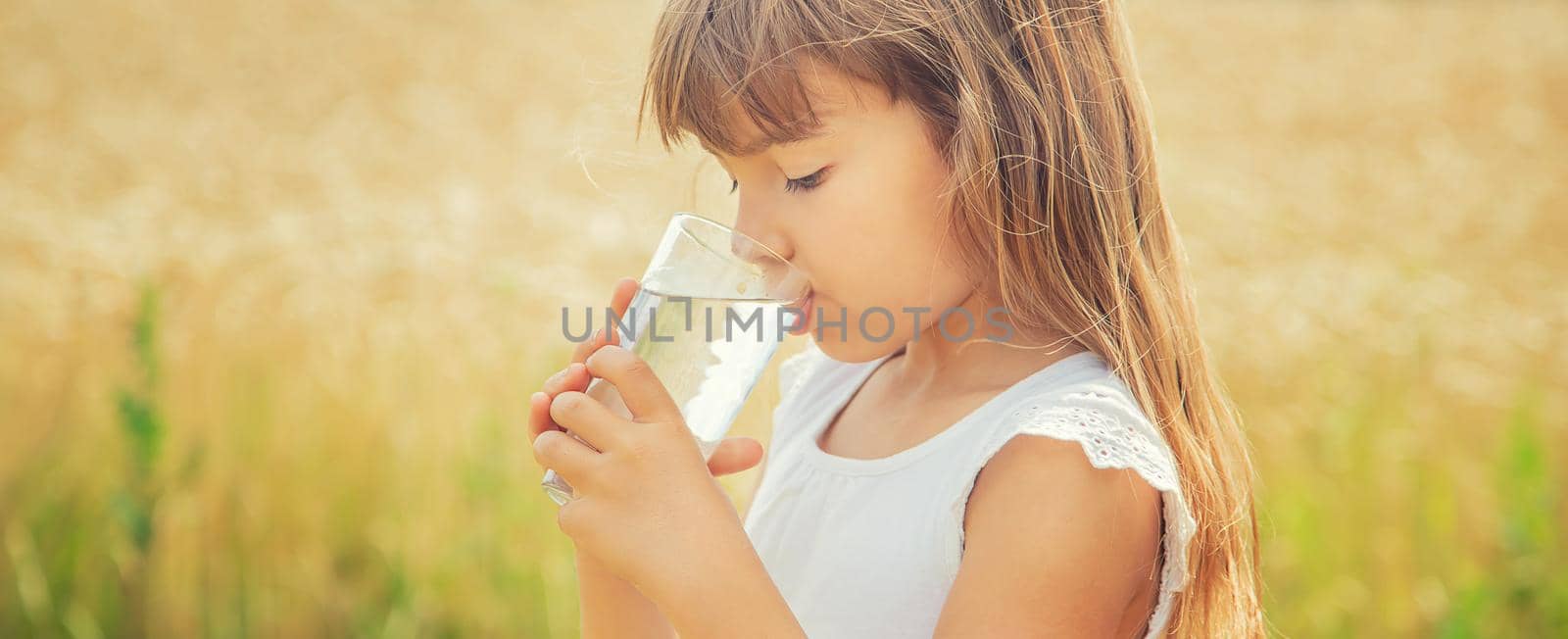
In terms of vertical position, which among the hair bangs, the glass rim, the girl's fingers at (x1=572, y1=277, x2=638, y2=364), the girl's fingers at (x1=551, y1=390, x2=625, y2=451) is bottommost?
the girl's fingers at (x1=551, y1=390, x2=625, y2=451)

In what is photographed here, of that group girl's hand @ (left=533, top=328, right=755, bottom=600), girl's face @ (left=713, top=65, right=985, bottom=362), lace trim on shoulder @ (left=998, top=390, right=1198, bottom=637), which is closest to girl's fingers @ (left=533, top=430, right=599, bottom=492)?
girl's hand @ (left=533, top=328, right=755, bottom=600)

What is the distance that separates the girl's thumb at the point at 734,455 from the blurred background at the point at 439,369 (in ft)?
1.14

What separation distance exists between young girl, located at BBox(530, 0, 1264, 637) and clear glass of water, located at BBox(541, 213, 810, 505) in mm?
29

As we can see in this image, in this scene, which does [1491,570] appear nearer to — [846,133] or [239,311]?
[846,133]

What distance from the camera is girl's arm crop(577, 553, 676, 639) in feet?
4.18

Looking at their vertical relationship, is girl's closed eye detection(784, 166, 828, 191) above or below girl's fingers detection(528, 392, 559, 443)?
above

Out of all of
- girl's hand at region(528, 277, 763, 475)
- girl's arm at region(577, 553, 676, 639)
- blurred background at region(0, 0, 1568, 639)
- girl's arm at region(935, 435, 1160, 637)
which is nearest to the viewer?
girl's arm at region(935, 435, 1160, 637)

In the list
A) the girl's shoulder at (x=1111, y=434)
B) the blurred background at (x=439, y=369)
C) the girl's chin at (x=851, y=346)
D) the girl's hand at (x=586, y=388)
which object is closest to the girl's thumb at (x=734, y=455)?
the girl's hand at (x=586, y=388)

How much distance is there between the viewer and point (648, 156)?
1.47m

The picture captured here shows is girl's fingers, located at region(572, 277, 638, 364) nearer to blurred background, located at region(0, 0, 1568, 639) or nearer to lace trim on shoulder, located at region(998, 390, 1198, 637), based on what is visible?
blurred background, located at region(0, 0, 1568, 639)

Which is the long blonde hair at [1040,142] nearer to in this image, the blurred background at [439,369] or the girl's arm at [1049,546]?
the girl's arm at [1049,546]

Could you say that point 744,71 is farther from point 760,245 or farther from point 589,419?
point 589,419

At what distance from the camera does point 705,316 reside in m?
1.12

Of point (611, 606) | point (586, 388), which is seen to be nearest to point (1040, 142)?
point (586, 388)
